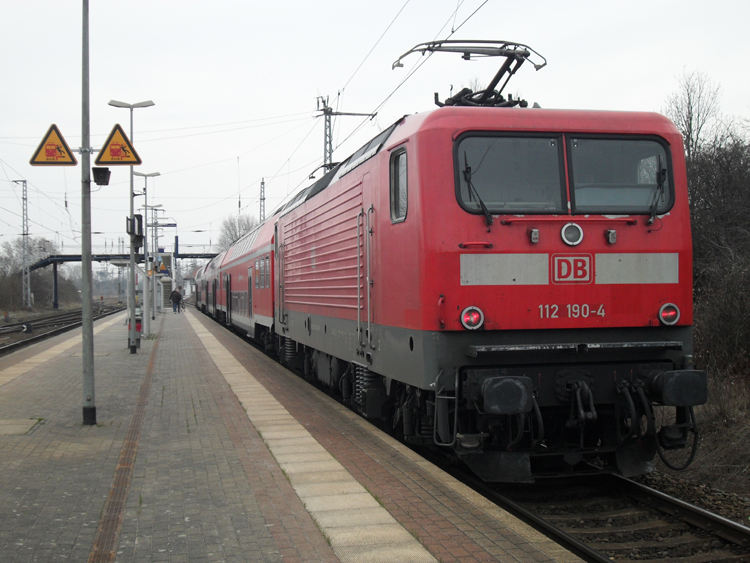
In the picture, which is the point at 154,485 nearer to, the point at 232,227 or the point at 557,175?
the point at 557,175

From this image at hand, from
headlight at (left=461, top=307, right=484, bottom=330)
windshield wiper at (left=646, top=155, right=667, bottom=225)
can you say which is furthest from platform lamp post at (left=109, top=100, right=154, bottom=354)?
windshield wiper at (left=646, top=155, right=667, bottom=225)

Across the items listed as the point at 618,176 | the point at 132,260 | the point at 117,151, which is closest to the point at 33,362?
the point at 132,260

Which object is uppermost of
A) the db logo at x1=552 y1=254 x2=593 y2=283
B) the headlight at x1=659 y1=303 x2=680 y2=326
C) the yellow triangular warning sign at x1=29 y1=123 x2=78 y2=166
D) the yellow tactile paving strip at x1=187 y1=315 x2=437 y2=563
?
the yellow triangular warning sign at x1=29 y1=123 x2=78 y2=166

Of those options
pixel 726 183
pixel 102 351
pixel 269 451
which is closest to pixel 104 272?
pixel 102 351

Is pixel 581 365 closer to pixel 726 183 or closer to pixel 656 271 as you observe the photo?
pixel 656 271

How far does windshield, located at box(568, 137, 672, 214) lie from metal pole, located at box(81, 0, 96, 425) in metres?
5.83

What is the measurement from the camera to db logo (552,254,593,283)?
593 cm

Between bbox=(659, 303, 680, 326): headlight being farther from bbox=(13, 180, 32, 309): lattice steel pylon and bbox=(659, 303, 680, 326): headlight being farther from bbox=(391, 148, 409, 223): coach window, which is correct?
bbox=(13, 180, 32, 309): lattice steel pylon

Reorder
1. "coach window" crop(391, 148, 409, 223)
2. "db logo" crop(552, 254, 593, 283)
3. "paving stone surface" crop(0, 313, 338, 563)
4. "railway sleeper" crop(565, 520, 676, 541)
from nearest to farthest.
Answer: "paving stone surface" crop(0, 313, 338, 563) → "railway sleeper" crop(565, 520, 676, 541) → "db logo" crop(552, 254, 593, 283) → "coach window" crop(391, 148, 409, 223)

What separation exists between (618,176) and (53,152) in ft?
21.6

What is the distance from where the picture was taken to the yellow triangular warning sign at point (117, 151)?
9109 mm

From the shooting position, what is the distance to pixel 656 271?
19.9ft

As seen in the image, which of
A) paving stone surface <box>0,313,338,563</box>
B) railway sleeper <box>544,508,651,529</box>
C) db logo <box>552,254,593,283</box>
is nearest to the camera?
paving stone surface <box>0,313,338,563</box>

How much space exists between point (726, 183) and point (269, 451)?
16.5 metres
